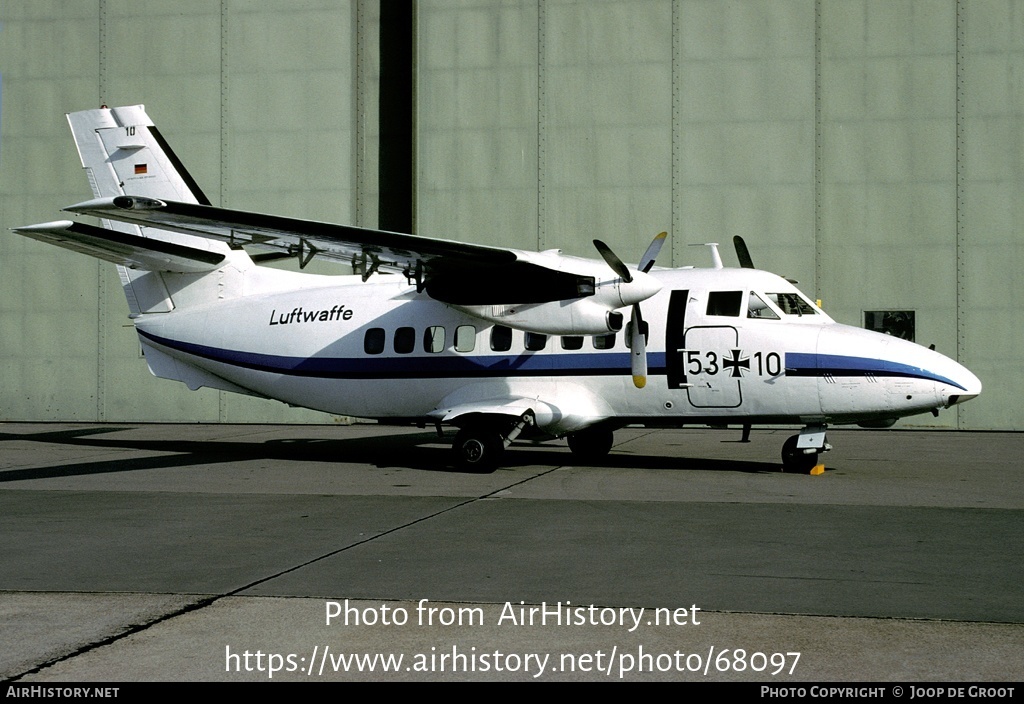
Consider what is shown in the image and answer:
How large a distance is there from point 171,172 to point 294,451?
17.8 feet

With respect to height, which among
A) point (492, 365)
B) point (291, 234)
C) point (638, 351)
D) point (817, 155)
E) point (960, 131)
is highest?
point (960, 131)

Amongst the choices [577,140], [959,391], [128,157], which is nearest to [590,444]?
[959,391]

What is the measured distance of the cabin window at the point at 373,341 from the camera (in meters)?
16.5

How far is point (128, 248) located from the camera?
16609mm

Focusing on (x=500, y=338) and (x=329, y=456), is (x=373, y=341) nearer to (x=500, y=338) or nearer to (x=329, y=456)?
(x=500, y=338)

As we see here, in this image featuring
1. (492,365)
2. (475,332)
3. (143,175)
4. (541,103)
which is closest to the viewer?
(492,365)

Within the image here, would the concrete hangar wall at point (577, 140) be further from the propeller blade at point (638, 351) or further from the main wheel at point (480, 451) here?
the main wheel at point (480, 451)

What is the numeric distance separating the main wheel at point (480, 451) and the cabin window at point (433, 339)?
1.77 metres

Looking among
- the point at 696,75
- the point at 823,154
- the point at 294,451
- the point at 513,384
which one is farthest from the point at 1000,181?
the point at 294,451

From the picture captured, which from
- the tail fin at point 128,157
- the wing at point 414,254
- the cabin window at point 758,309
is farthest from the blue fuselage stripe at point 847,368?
the tail fin at point 128,157

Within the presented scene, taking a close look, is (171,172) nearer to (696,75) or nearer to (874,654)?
(696,75)

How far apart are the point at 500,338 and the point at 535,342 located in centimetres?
60

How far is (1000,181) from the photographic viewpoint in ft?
74.8

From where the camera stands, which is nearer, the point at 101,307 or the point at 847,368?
the point at 847,368
